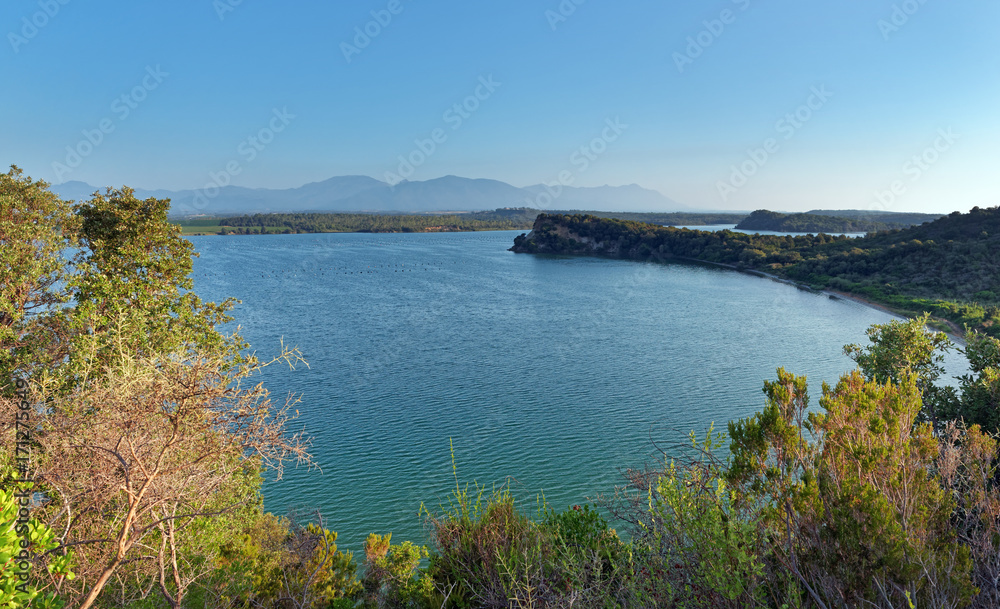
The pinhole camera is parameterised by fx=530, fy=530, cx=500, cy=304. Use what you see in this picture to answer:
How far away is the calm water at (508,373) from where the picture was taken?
20766mm

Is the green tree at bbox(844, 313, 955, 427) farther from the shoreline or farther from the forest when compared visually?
the shoreline

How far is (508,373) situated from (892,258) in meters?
66.1

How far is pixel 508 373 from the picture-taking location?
110 ft

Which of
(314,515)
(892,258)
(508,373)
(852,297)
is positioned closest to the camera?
(314,515)

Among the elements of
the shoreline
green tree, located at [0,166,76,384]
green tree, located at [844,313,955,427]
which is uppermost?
green tree, located at [0,166,76,384]

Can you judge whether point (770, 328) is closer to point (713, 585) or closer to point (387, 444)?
point (387, 444)

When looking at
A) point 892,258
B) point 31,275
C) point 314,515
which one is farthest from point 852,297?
point 31,275

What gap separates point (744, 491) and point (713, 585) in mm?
3682

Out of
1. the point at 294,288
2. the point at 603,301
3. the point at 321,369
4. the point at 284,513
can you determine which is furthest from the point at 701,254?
the point at 284,513

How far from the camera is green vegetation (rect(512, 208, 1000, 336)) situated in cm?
5338

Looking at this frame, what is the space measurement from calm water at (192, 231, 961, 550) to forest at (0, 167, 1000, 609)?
9.25 ft

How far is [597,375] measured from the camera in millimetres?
33219

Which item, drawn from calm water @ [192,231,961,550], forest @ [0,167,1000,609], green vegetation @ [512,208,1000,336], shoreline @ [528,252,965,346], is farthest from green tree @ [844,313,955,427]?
green vegetation @ [512,208,1000,336]

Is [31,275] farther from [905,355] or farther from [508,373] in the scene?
[905,355]
